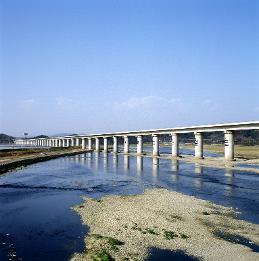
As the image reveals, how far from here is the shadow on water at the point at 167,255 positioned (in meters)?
17.8

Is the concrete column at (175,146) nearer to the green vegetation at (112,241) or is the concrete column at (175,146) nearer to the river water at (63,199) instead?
the river water at (63,199)

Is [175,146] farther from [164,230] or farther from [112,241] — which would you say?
[112,241]

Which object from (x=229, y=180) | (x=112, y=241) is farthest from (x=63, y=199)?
(x=229, y=180)

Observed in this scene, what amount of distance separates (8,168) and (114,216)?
127 ft

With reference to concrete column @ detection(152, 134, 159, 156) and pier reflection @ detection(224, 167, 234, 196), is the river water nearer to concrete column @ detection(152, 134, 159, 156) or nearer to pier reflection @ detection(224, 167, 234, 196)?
pier reflection @ detection(224, 167, 234, 196)

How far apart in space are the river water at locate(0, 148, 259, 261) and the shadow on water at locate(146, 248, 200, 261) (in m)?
4.05

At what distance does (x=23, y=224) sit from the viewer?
2461cm

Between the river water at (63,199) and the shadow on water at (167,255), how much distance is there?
13.3ft

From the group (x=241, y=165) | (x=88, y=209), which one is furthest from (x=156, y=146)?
(x=88, y=209)

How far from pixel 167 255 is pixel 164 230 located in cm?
407

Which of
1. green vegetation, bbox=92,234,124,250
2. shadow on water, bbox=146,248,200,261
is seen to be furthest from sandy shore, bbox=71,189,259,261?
shadow on water, bbox=146,248,200,261

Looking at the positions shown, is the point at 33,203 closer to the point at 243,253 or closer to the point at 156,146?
the point at 243,253

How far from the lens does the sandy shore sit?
1859 cm

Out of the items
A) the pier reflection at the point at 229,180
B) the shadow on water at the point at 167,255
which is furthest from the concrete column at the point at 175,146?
the shadow on water at the point at 167,255
